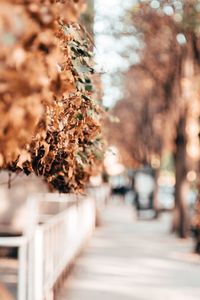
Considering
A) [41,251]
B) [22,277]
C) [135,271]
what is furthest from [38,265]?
[135,271]

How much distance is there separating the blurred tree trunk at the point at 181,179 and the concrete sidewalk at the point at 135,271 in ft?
2.15

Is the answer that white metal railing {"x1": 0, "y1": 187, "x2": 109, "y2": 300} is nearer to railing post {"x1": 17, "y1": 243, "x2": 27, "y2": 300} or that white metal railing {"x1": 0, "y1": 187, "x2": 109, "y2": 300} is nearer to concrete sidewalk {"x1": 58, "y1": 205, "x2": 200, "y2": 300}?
railing post {"x1": 17, "y1": 243, "x2": 27, "y2": 300}

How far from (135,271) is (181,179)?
9.38 metres

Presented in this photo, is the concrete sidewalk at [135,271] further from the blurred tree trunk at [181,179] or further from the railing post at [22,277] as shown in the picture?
the railing post at [22,277]

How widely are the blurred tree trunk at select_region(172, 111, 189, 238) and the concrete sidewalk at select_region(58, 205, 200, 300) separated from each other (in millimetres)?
655

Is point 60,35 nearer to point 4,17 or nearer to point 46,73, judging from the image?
point 46,73

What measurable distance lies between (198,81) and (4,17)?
60.3 ft

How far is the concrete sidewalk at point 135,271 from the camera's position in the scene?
1086 cm

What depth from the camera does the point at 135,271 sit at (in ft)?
44.5

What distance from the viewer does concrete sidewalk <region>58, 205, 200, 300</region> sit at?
1086cm

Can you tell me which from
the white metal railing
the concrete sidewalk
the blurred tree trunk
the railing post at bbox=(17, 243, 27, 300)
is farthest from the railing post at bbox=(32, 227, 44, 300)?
the blurred tree trunk

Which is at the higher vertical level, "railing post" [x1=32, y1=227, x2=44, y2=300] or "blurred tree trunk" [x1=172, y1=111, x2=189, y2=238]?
"blurred tree trunk" [x1=172, y1=111, x2=189, y2=238]

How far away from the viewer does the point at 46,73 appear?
329cm

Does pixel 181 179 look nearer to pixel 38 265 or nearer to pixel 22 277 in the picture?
pixel 38 265
